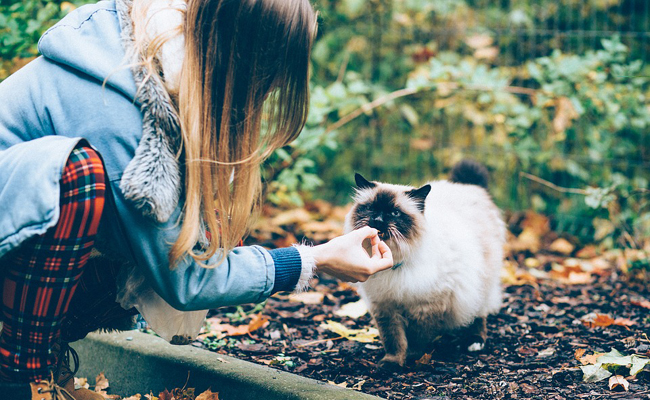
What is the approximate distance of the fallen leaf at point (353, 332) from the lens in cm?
282

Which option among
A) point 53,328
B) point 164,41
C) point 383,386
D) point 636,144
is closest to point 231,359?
point 383,386

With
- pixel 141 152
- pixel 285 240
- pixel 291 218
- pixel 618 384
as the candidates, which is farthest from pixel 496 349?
pixel 291 218

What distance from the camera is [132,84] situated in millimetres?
1732

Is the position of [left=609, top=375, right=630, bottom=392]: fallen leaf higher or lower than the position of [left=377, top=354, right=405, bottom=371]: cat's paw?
higher

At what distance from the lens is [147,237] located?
172 cm

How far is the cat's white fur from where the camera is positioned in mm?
2525

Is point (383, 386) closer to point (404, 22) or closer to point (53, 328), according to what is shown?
point (53, 328)

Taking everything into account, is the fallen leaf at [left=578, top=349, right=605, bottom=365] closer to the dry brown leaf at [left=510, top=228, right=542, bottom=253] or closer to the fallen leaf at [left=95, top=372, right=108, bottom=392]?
the fallen leaf at [left=95, top=372, right=108, bottom=392]

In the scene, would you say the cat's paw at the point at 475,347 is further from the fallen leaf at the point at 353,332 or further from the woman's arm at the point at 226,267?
the woman's arm at the point at 226,267

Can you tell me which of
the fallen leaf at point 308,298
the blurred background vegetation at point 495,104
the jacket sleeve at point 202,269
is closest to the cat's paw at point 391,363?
the jacket sleeve at point 202,269

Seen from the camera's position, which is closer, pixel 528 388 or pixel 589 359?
pixel 528 388

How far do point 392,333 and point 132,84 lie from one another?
4.68ft

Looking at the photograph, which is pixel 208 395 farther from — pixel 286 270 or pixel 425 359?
pixel 425 359

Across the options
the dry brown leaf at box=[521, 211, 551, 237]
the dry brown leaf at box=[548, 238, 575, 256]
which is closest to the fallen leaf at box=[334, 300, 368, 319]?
the dry brown leaf at box=[548, 238, 575, 256]
